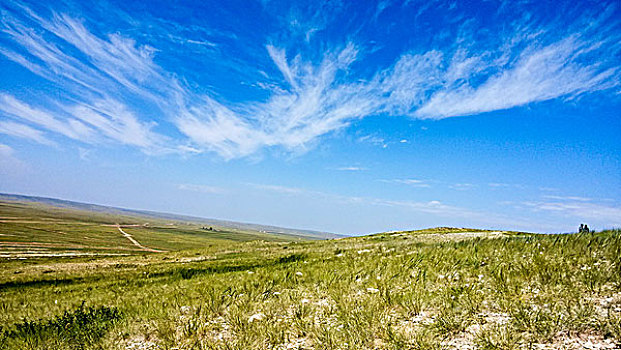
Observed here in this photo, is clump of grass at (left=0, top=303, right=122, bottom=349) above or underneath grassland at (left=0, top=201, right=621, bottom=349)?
underneath

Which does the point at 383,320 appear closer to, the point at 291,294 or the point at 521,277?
the point at 291,294

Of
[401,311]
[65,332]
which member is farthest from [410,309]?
[65,332]

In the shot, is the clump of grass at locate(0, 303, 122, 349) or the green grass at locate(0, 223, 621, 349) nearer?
the green grass at locate(0, 223, 621, 349)

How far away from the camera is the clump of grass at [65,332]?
24.1ft

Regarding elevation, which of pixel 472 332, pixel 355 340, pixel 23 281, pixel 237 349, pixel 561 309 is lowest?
pixel 23 281

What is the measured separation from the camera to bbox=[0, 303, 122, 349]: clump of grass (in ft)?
24.1

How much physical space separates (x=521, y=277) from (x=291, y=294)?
586 centimetres

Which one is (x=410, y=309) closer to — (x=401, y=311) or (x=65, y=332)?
(x=401, y=311)

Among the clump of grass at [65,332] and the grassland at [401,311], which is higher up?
the grassland at [401,311]

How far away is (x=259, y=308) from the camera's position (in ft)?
26.9

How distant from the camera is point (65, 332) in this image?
7914mm

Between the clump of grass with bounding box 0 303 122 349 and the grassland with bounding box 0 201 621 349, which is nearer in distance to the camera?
the grassland with bounding box 0 201 621 349

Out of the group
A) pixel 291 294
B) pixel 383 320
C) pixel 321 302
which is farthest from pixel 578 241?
pixel 291 294

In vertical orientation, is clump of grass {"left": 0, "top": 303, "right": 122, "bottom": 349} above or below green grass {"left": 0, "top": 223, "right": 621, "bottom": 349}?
below
